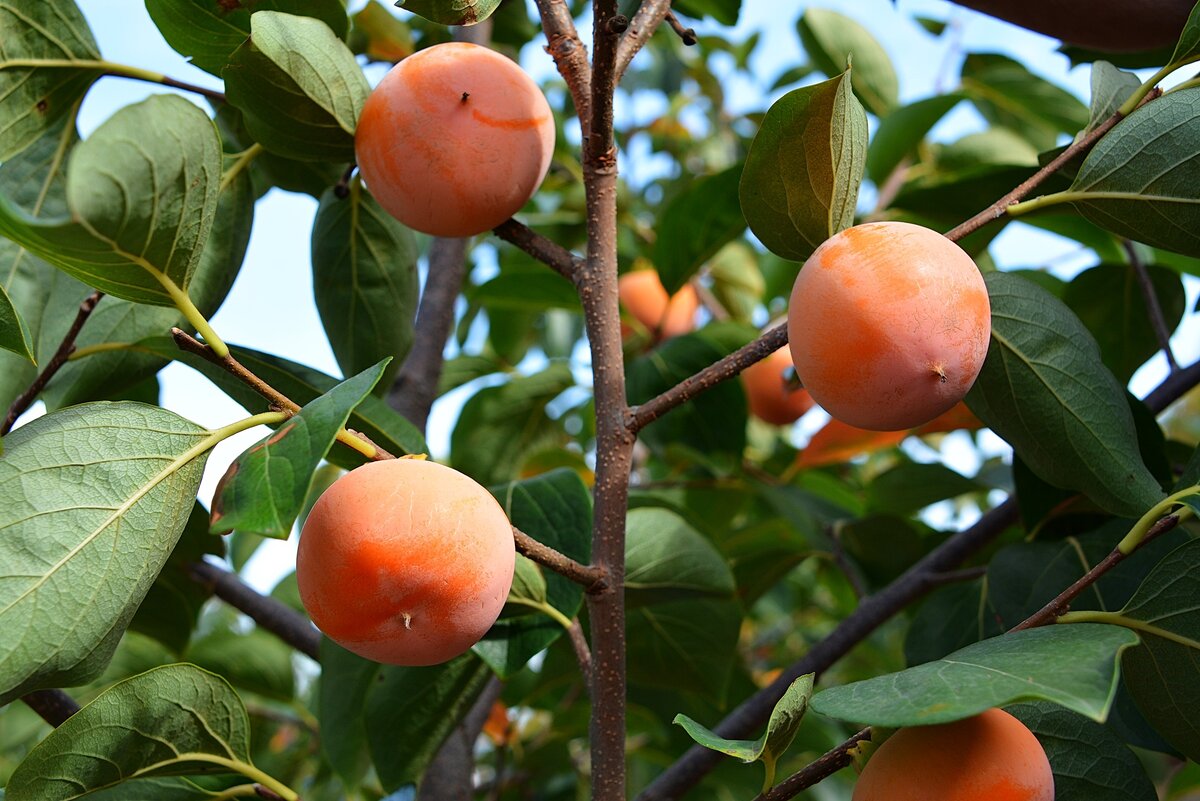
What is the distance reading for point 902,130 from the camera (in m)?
1.76

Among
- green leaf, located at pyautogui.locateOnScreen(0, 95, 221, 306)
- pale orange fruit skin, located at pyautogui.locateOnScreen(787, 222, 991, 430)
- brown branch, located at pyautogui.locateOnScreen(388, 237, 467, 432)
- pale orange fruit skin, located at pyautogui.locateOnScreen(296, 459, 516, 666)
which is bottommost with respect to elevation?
brown branch, located at pyautogui.locateOnScreen(388, 237, 467, 432)

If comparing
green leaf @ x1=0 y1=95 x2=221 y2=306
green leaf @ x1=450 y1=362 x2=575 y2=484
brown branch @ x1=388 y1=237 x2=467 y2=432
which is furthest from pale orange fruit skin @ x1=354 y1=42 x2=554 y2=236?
green leaf @ x1=450 y1=362 x2=575 y2=484

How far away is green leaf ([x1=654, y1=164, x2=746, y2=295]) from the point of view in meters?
1.50

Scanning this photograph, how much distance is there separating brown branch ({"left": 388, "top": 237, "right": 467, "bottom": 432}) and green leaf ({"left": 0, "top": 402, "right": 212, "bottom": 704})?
0.72m

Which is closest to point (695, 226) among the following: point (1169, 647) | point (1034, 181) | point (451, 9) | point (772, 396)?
point (772, 396)

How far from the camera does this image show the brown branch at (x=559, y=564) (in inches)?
28.0

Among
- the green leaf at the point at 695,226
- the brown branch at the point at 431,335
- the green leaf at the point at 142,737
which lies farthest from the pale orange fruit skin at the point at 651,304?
the green leaf at the point at 142,737

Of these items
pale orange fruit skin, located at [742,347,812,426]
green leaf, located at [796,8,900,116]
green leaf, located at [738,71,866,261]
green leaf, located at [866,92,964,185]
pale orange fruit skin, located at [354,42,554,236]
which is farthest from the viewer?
green leaf, located at [796,8,900,116]

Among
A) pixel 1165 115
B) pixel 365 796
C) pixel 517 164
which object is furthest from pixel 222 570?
pixel 1165 115

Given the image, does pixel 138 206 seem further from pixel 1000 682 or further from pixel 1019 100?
pixel 1019 100

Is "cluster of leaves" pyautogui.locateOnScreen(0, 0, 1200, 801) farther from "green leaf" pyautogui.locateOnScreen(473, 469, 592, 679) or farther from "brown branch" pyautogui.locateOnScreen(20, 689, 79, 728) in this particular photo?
"brown branch" pyautogui.locateOnScreen(20, 689, 79, 728)

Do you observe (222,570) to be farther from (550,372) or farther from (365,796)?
(550,372)

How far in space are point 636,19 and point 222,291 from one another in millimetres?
455

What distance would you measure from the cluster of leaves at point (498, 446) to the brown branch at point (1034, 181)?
0.02m
